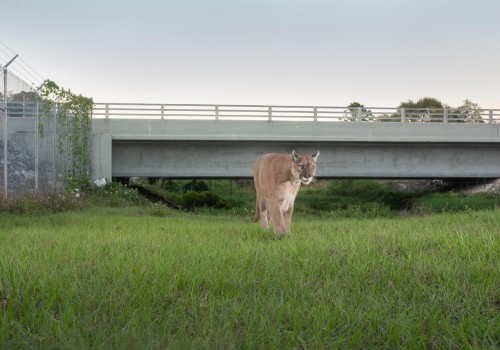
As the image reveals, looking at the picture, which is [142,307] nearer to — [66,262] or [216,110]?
[66,262]

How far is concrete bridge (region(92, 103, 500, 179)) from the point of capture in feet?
94.6

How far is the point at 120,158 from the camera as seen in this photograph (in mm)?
29422

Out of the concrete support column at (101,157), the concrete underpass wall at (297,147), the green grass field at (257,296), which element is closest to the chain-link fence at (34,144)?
the concrete support column at (101,157)

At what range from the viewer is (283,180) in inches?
393

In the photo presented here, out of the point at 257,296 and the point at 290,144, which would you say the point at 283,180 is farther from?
the point at 290,144

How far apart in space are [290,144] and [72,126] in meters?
11.6

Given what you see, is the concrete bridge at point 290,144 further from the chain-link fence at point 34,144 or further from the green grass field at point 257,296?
the green grass field at point 257,296

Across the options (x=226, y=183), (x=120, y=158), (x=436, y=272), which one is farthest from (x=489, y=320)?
(x=226, y=183)

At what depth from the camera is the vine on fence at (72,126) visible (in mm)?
22723

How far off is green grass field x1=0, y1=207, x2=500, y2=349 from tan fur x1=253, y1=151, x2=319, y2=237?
1.90 meters

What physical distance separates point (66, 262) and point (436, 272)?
445 centimetres

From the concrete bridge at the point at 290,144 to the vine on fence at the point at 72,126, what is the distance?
139 centimetres

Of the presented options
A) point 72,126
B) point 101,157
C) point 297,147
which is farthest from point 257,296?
point 297,147

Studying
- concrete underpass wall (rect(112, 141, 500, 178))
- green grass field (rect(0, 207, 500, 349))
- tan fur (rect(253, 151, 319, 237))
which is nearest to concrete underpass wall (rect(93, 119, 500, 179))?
concrete underpass wall (rect(112, 141, 500, 178))
